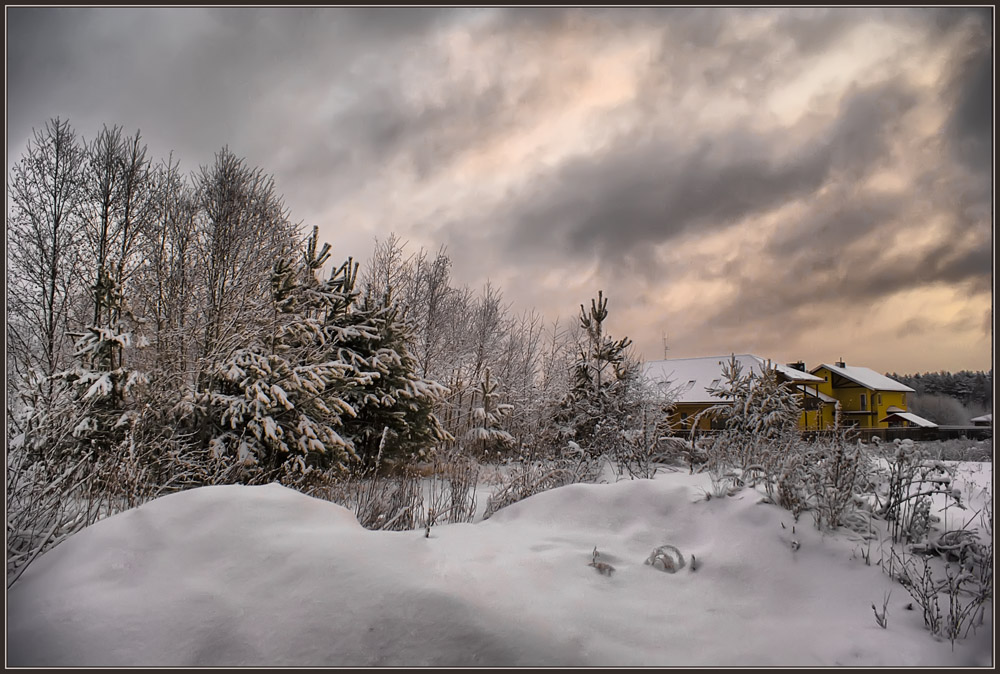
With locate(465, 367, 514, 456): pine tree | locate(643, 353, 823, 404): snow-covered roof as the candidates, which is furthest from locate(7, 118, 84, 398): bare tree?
locate(643, 353, 823, 404): snow-covered roof

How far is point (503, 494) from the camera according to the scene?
243 inches

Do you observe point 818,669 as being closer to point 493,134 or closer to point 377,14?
point 493,134

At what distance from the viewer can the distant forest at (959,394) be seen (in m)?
2.93

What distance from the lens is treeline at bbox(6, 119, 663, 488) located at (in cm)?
707

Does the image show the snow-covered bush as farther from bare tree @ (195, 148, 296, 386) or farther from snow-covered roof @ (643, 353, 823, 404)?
snow-covered roof @ (643, 353, 823, 404)

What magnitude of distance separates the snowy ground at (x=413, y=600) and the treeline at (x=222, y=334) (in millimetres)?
3619

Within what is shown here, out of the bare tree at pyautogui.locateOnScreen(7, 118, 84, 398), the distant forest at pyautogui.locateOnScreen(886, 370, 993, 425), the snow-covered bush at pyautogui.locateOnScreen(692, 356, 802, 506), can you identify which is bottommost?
the snow-covered bush at pyautogui.locateOnScreen(692, 356, 802, 506)

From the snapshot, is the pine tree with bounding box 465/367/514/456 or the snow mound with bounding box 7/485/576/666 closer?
the snow mound with bounding box 7/485/576/666

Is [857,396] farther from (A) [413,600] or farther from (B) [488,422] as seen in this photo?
(A) [413,600]

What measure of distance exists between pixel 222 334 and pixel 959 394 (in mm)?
9494

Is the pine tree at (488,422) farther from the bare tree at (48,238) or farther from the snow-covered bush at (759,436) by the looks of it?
the bare tree at (48,238)

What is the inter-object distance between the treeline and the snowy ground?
3619mm

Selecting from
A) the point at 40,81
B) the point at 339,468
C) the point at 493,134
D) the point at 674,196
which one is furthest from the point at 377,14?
the point at 339,468

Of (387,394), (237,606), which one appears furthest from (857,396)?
(237,606)
